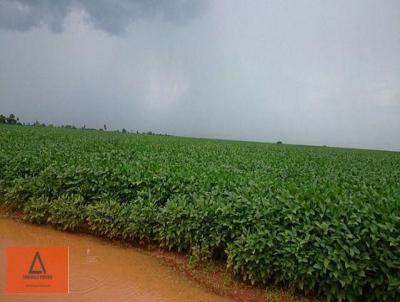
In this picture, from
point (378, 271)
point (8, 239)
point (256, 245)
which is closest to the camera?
point (378, 271)

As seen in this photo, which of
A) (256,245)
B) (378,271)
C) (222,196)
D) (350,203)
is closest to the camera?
(378,271)

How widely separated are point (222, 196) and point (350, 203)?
1709 mm

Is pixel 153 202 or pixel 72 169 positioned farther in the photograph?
pixel 72 169

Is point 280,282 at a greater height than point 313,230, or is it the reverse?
point 313,230

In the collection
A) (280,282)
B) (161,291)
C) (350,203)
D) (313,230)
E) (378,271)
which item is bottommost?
(161,291)

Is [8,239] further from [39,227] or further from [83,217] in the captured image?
[83,217]

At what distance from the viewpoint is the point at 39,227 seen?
5.33m

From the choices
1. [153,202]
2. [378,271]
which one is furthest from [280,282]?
[153,202]

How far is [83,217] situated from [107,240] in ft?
1.87

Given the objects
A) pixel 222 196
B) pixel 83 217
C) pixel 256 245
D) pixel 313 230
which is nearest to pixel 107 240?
pixel 83 217

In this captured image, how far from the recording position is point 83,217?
16.4 ft

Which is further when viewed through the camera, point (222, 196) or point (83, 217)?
point (83, 217)

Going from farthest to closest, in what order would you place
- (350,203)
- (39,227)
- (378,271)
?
(39,227) → (350,203) → (378,271)

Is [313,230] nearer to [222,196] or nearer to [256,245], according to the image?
[256,245]
